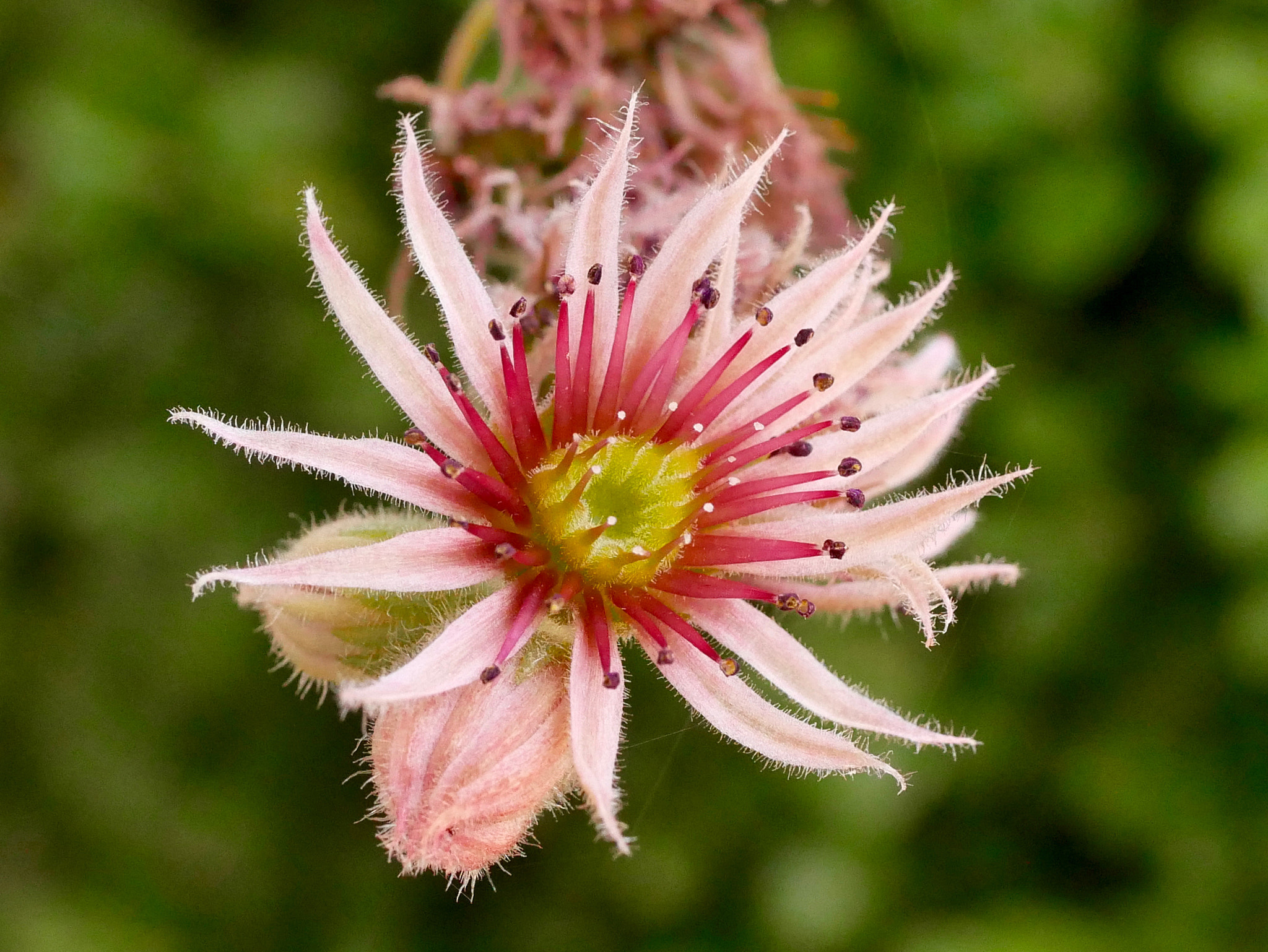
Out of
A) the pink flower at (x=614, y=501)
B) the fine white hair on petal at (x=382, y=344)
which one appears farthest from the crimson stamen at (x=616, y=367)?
the fine white hair on petal at (x=382, y=344)

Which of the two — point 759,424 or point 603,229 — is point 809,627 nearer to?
point 759,424

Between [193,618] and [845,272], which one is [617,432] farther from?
[193,618]

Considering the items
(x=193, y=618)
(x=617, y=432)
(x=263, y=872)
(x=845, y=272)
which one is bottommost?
(x=263, y=872)

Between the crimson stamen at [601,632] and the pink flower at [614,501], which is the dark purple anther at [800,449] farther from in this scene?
the crimson stamen at [601,632]

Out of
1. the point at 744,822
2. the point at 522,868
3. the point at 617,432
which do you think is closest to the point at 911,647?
the point at 744,822

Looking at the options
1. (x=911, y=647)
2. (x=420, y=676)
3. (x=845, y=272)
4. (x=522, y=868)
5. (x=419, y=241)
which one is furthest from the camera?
(x=911, y=647)

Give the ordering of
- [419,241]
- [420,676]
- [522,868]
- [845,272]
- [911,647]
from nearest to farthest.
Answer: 1. [420,676]
2. [419,241]
3. [845,272]
4. [522,868]
5. [911,647]

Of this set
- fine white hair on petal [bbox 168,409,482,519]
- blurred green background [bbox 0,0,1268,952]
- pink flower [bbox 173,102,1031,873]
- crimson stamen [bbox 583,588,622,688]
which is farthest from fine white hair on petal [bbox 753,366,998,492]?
blurred green background [bbox 0,0,1268,952]
